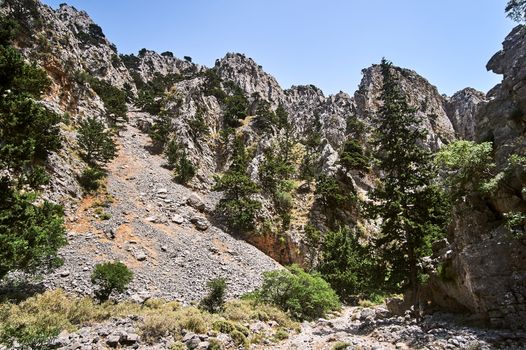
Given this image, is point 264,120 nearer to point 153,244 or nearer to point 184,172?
point 184,172

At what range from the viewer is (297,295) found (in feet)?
84.9

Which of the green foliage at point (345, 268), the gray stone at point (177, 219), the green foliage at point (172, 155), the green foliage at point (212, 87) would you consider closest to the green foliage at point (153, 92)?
the green foliage at point (212, 87)

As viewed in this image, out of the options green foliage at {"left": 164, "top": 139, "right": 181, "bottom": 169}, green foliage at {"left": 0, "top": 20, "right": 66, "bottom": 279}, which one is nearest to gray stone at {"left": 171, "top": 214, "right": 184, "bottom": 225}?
green foliage at {"left": 164, "top": 139, "right": 181, "bottom": 169}

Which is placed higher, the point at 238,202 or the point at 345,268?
the point at 238,202

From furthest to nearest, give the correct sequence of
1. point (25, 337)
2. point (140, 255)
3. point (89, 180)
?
point (89, 180) → point (140, 255) → point (25, 337)

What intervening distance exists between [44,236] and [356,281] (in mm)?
29293

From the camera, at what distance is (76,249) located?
2766cm

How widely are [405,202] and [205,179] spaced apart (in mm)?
38364

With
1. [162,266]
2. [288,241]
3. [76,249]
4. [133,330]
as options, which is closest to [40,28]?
[76,249]

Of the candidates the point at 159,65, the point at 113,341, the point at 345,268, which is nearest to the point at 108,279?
the point at 113,341

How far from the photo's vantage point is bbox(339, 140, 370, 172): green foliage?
54312 millimetres

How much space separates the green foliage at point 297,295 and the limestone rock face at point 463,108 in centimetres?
8701

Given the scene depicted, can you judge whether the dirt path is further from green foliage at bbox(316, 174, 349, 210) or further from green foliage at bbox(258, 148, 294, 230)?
green foliage at bbox(316, 174, 349, 210)

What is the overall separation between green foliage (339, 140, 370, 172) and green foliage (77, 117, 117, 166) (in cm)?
3663
